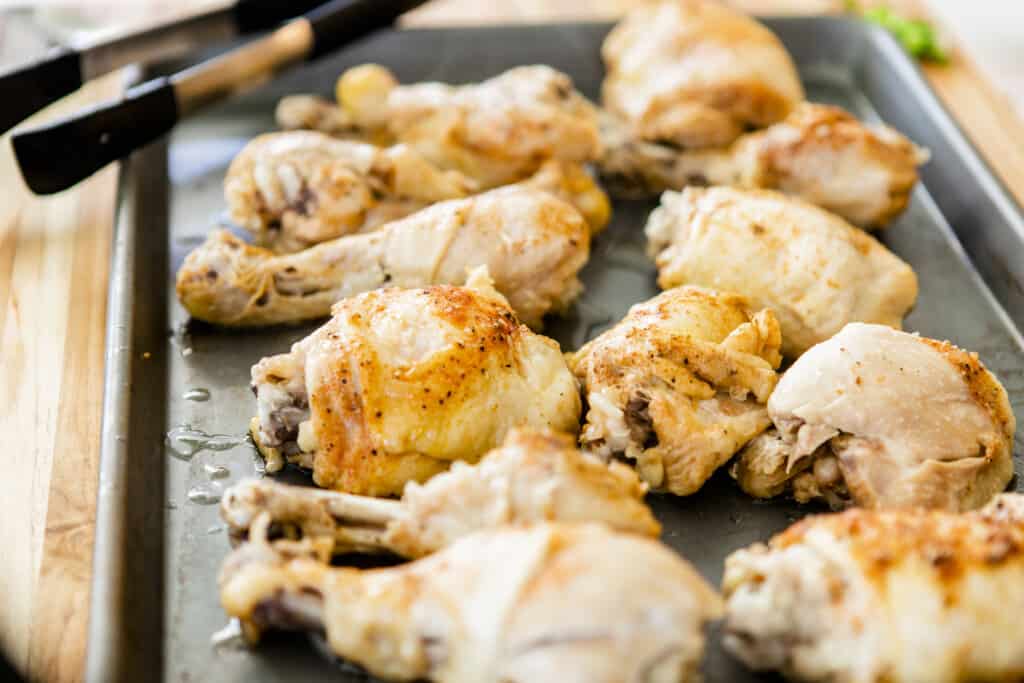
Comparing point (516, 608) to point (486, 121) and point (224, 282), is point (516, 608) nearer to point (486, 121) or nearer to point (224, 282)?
point (224, 282)

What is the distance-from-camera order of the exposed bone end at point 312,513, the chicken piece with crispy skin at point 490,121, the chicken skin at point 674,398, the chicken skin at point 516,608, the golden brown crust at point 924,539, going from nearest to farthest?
the chicken skin at point 516,608, the golden brown crust at point 924,539, the exposed bone end at point 312,513, the chicken skin at point 674,398, the chicken piece with crispy skin at point 490,121

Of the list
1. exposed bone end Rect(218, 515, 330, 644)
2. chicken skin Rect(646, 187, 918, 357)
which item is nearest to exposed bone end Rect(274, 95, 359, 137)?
chicken skin Rect(646, 187, 918, 357)

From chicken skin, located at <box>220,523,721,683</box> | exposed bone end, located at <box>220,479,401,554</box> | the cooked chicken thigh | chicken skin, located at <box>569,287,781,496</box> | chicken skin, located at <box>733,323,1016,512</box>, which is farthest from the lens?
the cooked chicken thigh

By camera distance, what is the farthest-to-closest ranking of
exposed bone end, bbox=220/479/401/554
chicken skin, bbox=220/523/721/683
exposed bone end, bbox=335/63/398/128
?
exposed bone end, bbox=335/63/398/128 → exposed bone end, bbox=220/479/401/554 → chicken skin, bbox=220/523/721/683

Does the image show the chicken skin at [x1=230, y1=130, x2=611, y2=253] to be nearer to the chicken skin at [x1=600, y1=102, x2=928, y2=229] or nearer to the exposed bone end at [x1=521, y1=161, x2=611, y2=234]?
the exposed bone end at [x1=521, y1=161, x2=611, y2=234]

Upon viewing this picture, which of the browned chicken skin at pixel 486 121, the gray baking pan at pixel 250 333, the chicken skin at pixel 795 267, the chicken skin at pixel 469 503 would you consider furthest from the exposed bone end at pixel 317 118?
the chicken skin at pixel 469 503

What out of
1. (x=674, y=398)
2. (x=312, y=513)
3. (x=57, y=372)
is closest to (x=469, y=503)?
(x=312, y=513)

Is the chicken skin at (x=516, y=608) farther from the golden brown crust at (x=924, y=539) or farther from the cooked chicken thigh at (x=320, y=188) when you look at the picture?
the cooked chicken thigh at (x=320, y=188)
